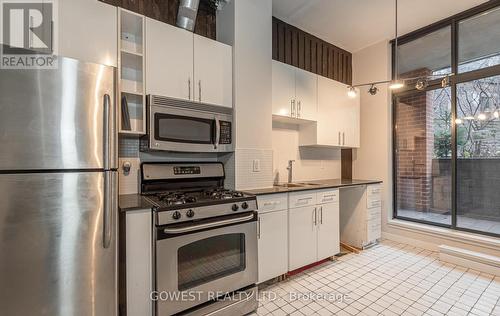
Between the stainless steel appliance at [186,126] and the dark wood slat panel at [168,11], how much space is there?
890mm

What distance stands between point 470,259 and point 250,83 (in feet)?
10.5

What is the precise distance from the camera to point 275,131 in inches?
129

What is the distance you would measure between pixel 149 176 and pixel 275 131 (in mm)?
1751

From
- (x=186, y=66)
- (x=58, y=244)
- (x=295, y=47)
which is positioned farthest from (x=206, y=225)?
(x=295, y=47)

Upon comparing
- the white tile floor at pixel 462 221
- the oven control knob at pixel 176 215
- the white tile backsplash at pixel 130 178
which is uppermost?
the white tile backsplash at pixel 130 178

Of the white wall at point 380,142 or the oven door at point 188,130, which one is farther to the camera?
the white wall at point 380,142

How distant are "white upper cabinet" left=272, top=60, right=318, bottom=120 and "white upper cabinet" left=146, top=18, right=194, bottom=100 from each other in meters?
1.07

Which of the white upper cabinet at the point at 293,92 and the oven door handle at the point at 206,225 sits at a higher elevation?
the white upper cabinet at the point at 293,92

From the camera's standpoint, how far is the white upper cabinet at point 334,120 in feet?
11.2

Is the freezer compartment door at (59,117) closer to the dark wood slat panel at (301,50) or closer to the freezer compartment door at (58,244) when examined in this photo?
the freezer compartment door at (58,244)

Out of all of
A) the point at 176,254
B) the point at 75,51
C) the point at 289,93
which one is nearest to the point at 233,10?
the point at 289,93

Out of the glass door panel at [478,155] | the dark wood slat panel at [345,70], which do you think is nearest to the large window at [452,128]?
the glass door panel at [478,155]

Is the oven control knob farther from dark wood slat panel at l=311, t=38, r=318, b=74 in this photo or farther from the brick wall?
the brick wall

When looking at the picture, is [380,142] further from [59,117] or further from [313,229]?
[59,117]
